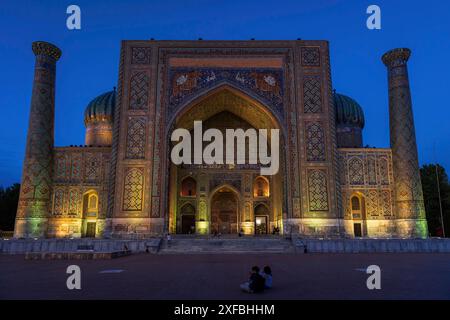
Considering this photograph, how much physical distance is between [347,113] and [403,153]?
226 inches

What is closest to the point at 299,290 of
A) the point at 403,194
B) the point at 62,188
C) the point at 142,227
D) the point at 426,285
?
the point at 426,285

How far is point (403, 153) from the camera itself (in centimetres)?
1681

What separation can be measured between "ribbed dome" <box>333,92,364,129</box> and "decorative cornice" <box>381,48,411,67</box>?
4.56m

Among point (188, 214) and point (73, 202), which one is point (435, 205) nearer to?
point (188, 214)

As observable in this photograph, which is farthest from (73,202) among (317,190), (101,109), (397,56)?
(397,56)

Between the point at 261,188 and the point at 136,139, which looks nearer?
the point at 136,139

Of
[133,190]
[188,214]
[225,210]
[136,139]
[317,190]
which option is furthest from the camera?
[225,210]

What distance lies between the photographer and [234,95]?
1781 cm

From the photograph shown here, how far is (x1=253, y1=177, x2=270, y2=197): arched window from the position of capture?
20172 mm

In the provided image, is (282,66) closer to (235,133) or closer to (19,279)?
(235,133)

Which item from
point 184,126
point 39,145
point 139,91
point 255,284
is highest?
point 139,91

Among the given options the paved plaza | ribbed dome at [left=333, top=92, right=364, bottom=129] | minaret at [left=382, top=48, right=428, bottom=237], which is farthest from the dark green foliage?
the paved plaza

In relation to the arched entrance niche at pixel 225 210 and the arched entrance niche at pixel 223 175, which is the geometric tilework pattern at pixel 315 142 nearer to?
the arched entrance niche at pixel 223 175

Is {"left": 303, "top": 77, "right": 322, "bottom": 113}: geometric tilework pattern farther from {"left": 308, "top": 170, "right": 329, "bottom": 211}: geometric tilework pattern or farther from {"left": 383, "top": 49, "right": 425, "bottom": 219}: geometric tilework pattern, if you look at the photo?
{"left": 383, "top": 49, "right": 425, "bottom": 219}: geometric tilework pattern
